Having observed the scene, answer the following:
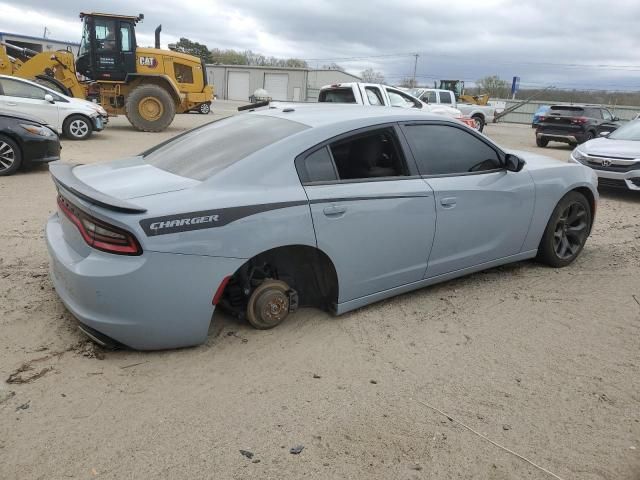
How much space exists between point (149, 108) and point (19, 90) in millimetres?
4737

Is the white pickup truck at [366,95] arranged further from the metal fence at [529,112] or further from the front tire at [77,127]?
the metal fence at [529,112]

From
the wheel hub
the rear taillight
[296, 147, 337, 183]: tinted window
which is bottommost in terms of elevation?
the rear taillight

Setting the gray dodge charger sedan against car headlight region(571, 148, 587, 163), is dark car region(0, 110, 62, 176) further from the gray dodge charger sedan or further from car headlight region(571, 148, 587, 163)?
car headlight region(571, 148, 587, 163)

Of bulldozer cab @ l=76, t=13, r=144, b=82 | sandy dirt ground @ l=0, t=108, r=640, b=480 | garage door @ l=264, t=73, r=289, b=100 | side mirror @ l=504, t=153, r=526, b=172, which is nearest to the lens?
sandy dirt ground @ l=0, t=108, r=640, b=480

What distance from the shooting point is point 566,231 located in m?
5.10

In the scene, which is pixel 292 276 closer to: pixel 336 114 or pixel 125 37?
pixel 336 114

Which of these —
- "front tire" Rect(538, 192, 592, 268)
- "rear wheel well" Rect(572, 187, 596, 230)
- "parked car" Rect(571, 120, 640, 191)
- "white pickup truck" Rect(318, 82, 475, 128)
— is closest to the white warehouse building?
"white pickup truck" Rect(318, 82, 475, 128)

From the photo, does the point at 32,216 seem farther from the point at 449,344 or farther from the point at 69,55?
the point at 69,55

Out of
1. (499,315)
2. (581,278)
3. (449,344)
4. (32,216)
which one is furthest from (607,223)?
(32,216)

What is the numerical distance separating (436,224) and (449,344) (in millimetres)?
910

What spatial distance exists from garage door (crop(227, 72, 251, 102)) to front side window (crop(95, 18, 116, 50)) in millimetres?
41988

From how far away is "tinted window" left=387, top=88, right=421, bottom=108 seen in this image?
45.1 ft

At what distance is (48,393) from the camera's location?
2.75m

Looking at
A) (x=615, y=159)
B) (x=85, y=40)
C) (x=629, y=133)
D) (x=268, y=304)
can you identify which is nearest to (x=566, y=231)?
(x=268, y=304)
